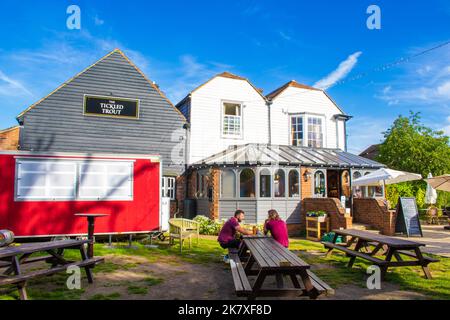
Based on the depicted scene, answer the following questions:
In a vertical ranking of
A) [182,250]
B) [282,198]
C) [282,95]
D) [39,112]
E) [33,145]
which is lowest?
[182,250]

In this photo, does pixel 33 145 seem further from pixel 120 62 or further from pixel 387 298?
pixel 387 298

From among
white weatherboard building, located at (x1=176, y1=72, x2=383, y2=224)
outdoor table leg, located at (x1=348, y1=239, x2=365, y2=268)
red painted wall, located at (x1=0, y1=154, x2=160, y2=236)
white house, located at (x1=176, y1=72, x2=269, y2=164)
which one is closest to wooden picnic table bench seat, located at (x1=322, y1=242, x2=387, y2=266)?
outdoor table leg, located at (x1=348, y1=239, x2=365, y2=268)

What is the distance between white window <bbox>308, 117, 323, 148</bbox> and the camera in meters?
19.2

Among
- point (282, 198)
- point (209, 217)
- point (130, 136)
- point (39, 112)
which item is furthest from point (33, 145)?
point (282, 198)

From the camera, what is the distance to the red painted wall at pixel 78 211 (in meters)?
9.63

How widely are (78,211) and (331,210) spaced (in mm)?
9314

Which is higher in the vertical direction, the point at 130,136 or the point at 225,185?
the point at 130,136

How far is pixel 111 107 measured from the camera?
51.4ft

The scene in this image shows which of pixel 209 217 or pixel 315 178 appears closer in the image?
pixel 209 217

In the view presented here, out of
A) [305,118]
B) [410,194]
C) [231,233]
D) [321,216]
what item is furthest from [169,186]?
[410,194]

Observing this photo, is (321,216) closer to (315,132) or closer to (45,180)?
(315,132)
